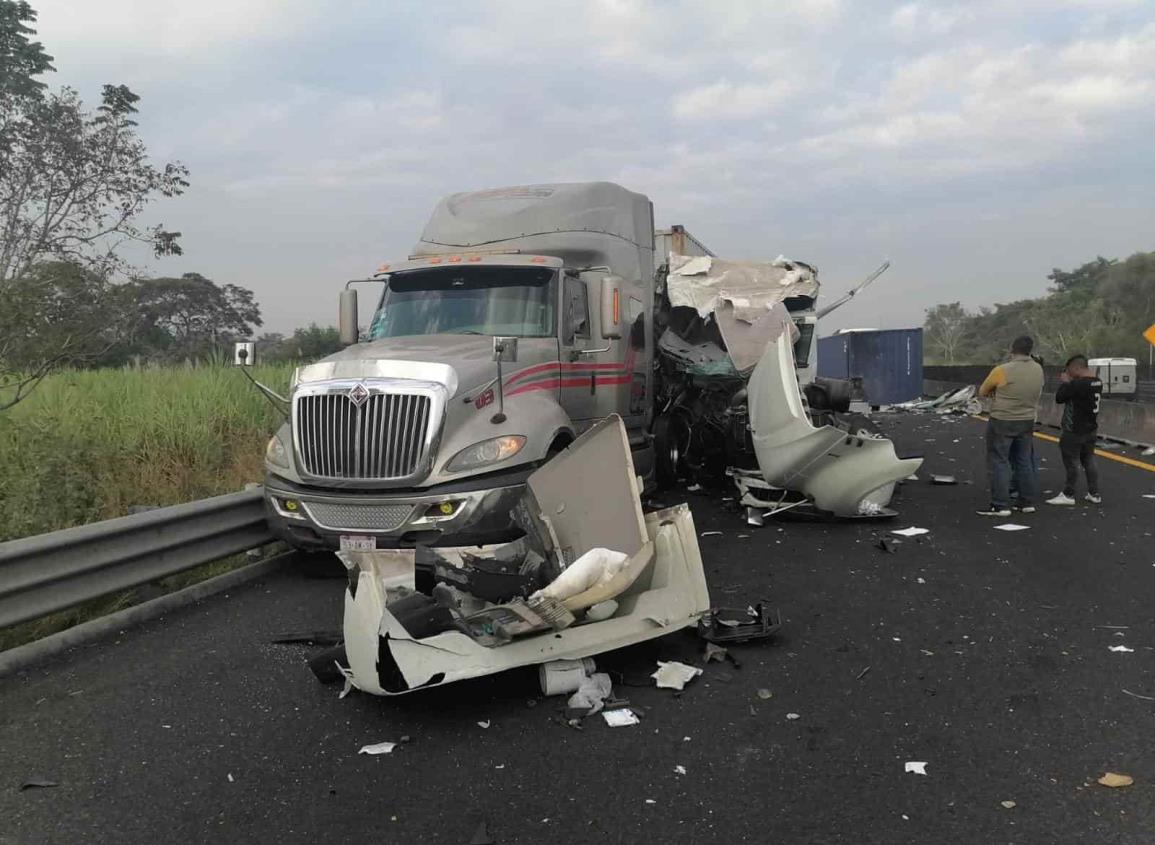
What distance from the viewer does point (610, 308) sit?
7.30 metres

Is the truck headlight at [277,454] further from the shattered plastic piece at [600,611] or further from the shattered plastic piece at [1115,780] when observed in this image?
the shattered plastic piece at [1115,780]

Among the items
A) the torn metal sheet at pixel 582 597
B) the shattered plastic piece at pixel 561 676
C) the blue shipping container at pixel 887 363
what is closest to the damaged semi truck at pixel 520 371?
the torn metal sheet at pixel 582 597

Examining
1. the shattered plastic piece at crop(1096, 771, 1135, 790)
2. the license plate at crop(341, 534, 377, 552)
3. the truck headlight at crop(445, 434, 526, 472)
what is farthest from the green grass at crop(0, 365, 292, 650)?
the shattered plastic piece at crop(1096, 771, 1135, 790)

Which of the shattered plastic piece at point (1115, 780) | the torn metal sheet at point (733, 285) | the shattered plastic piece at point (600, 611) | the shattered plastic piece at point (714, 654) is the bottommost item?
the shattered plastic piece at point (1115, 780)

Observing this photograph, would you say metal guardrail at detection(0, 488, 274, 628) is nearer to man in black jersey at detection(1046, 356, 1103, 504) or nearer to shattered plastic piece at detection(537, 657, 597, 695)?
shattered plastic piece at detection(537, 657, 597, 695)

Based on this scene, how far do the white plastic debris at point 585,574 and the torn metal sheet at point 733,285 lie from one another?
6.03m

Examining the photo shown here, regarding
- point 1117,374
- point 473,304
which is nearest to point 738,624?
point 473,304

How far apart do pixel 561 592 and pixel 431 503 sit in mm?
1667

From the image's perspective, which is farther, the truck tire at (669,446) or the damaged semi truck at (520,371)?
the truck tire at (669,446)

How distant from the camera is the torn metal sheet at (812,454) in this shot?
783 cm

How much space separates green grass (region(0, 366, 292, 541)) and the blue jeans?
7504 millimetres

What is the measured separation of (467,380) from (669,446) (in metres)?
4.73

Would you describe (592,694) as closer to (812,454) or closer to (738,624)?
(738,624)

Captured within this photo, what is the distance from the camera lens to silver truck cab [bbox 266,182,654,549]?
5.71 metres
